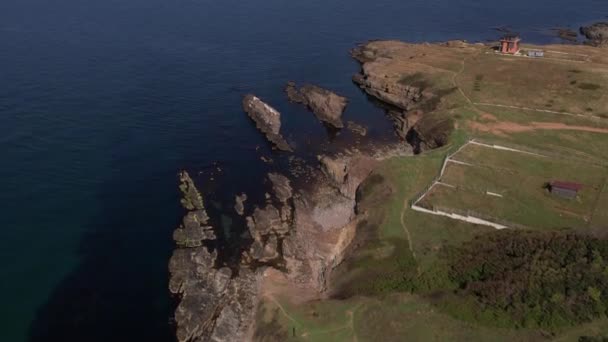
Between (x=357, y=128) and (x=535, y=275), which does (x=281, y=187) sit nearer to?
(x=357, y=128)

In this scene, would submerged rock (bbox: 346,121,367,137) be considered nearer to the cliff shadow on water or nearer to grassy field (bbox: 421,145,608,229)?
grassy field (bbox: 421,145,608,229)

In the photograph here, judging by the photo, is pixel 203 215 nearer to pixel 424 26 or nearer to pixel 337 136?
pixel 337 136

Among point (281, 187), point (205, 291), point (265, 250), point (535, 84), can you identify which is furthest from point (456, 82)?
point (205, 291)

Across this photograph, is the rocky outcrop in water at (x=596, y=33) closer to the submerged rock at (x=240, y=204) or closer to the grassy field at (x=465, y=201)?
the grassy field at (x=465, y=201)

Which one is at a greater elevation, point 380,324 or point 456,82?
point 456,82

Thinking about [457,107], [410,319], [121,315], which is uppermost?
[457,107]

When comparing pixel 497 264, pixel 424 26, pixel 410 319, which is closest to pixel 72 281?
pixel 410 319
